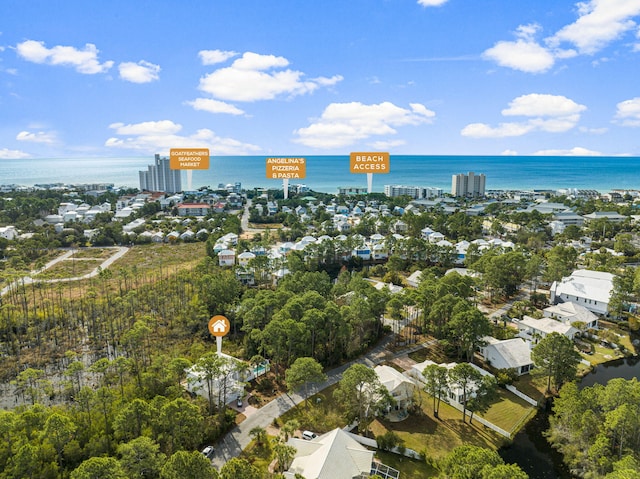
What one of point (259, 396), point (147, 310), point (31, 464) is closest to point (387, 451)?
point (259, 396)

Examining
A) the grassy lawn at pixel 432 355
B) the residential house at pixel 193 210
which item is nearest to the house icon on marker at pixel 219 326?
the grassy lawn at pixel 432 355

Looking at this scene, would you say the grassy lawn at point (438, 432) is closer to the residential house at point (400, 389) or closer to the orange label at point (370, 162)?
the residential house at point (400, 389)

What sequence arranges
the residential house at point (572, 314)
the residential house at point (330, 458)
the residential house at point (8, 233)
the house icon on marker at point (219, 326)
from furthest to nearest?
the residential house at point (8, 233)
the residential house at point (572, 314)
the house icon on marker at point (219, 326)
the residential house at point (330, 458)

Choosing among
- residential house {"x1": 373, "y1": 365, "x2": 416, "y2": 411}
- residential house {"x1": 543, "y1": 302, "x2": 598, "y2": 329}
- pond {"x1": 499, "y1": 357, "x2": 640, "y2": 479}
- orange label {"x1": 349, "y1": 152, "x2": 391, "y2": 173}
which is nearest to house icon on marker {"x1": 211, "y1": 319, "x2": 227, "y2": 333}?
residential house {"x1": 373, "y1": 365, "x2": 416, "y2": 411}

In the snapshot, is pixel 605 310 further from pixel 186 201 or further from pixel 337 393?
pixel 186 201

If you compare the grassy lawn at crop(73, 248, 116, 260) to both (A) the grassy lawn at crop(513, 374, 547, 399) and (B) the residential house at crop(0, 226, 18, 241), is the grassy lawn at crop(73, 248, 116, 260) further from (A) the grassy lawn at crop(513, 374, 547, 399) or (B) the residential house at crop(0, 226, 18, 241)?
(A) the grassy lawn at crop(513, 374, 547, 399)

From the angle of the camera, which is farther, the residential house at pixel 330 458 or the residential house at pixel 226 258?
the residential house at pixel 226 258
